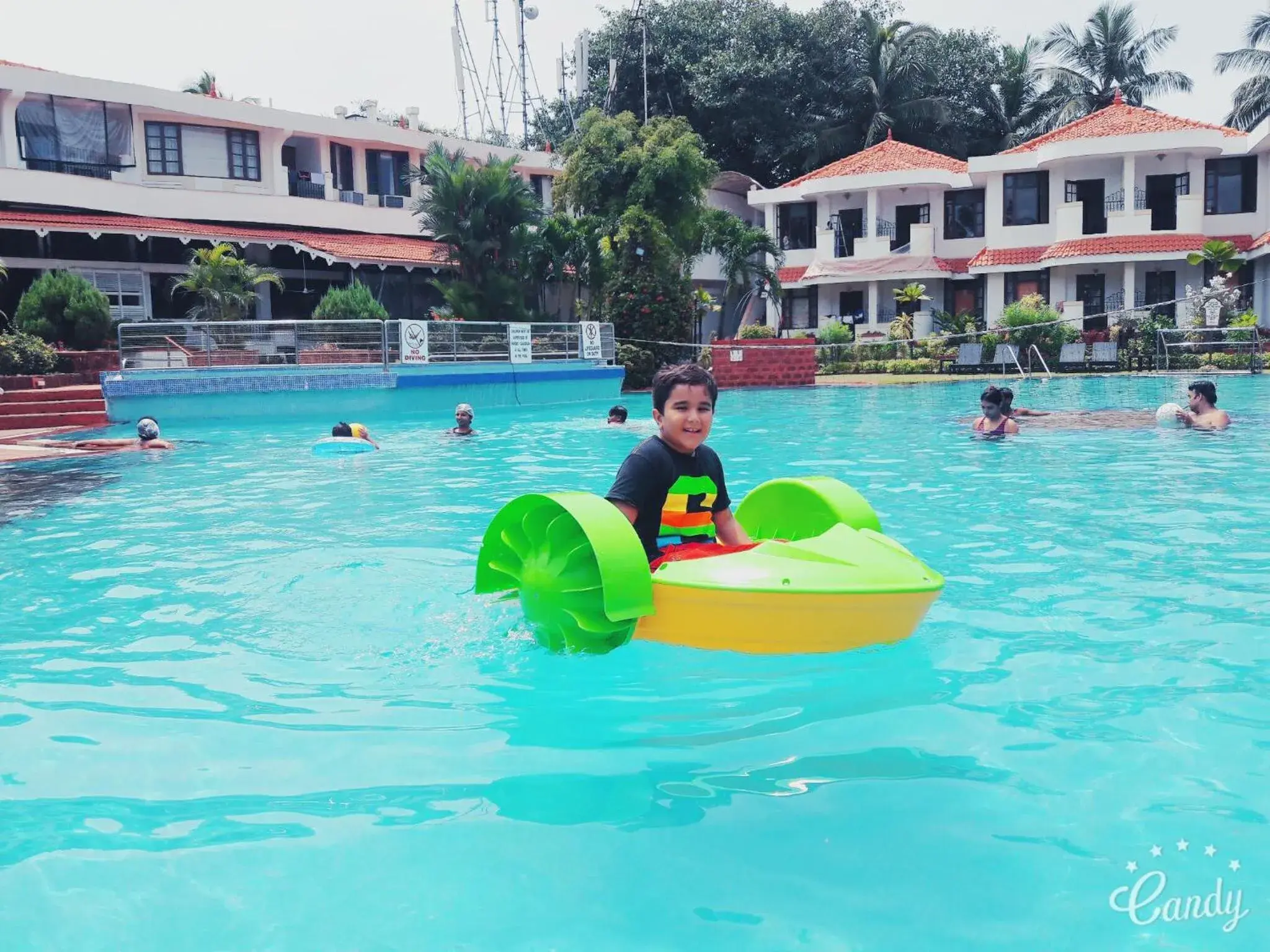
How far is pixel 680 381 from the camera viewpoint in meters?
5.18

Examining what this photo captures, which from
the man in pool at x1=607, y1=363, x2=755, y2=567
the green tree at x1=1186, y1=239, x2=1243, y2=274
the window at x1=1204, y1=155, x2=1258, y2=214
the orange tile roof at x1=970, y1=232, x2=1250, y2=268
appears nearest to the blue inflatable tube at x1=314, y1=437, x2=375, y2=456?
the man in pool at x1=607, y1=363, x2=755, y2=567

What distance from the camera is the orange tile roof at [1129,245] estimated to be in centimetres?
3625

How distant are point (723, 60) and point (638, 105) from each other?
4349mm

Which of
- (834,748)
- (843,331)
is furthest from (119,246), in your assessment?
(834,748)

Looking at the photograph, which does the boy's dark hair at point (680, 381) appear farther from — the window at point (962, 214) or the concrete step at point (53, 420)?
the window at point (962, 214)

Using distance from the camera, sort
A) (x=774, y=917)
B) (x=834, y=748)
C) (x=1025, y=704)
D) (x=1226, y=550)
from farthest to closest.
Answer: (x=1226, y=550)
(x=1025, y=704)
(x=834, y=748)
(x=774, y=917)

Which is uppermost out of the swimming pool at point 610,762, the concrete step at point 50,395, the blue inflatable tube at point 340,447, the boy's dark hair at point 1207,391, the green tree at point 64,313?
the green tree at point 64,313

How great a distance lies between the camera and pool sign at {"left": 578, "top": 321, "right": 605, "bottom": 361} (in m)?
26.6

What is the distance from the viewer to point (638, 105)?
49688 millimetres

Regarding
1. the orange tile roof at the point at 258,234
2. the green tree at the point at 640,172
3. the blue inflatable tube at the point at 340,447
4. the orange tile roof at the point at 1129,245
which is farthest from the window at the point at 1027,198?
the blue inflatable tube at the point at 340,447

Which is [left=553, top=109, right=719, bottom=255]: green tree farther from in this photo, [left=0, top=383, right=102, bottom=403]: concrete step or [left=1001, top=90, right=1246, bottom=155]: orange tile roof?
[left=0, top=383, right=102, bottom=403]: concrete step

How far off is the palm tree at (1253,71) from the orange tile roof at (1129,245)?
732 centimetres

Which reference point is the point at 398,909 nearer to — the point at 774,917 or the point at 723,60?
the point at 774,917

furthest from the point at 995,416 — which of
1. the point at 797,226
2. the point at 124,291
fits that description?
the point at 797,226
